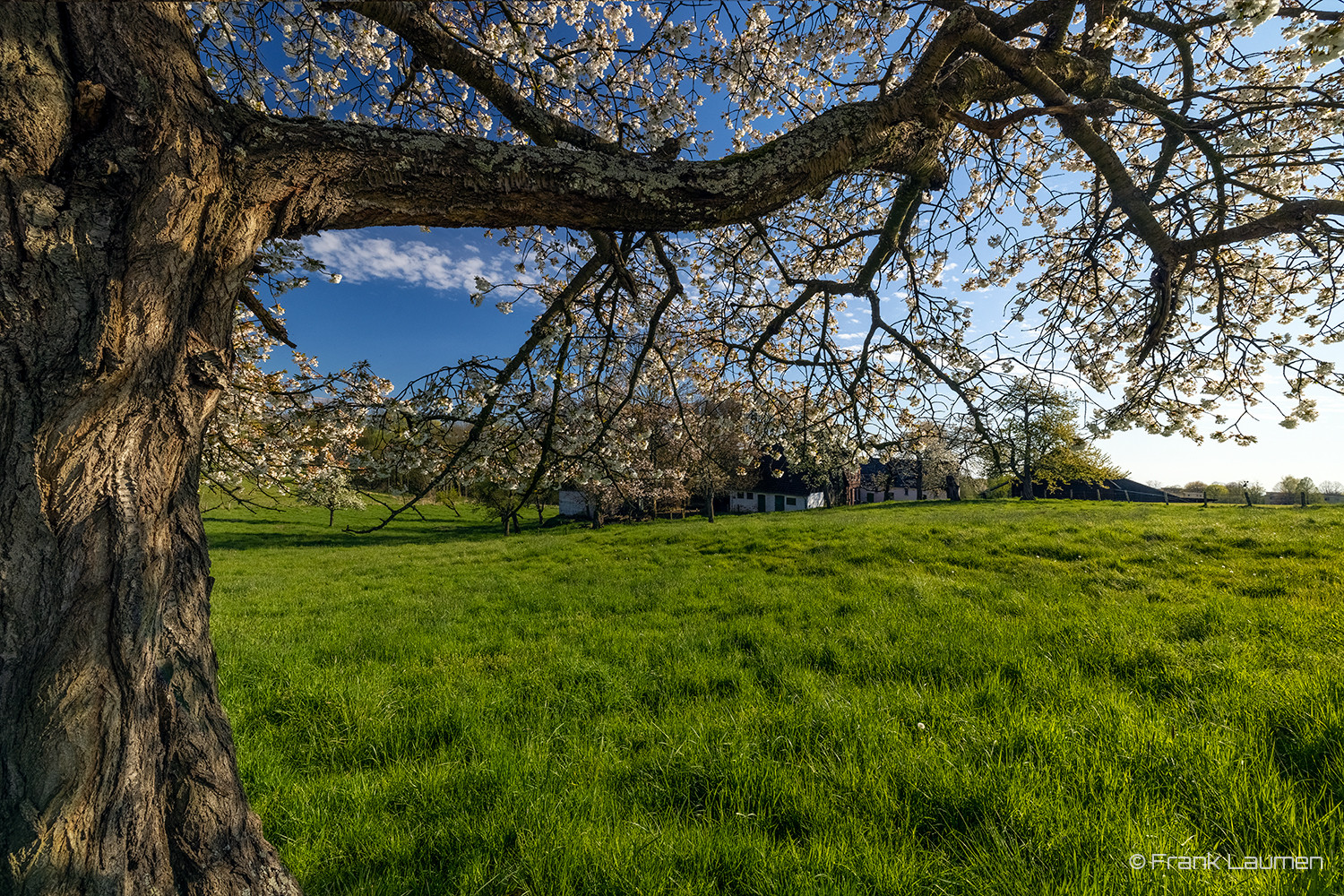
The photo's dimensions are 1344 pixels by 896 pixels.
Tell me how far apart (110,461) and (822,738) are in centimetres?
337

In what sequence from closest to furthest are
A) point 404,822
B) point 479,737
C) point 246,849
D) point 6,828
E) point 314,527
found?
1. point 6,828
2. point 246,849
3. point 404,822
4. point 479,737
5. point 314,527

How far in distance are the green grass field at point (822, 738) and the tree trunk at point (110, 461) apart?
3.85ft

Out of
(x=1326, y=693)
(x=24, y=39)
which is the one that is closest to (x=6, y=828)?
(x=24, y=39)

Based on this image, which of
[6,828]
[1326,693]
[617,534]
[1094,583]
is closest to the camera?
[6,828]

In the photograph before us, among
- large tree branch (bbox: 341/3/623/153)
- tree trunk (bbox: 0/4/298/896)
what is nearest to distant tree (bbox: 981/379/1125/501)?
large tree branch (bbox: 341/3/623/153)

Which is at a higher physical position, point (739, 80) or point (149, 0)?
point (739, 80)

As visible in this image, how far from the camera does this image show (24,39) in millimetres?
1232

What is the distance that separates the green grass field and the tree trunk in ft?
3.85

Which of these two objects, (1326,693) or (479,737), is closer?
(1326,693)

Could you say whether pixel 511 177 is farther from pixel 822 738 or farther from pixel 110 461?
pixel 822 738

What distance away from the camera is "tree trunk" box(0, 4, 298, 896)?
1104 mm

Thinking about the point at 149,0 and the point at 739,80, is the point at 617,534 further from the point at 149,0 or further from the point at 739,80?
the point at 149,0

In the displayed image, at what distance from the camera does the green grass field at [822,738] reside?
1959 mm

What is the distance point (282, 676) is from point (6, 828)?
420cm
